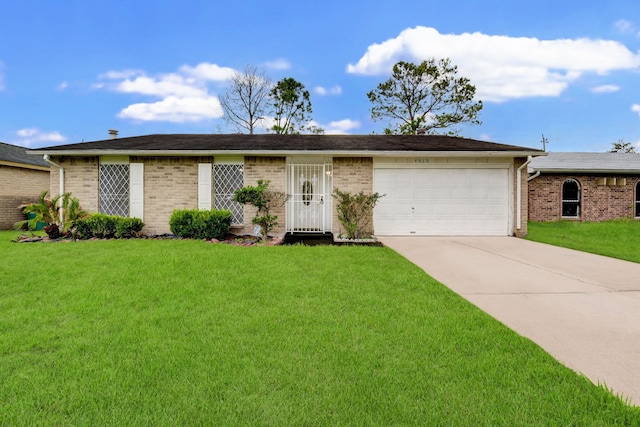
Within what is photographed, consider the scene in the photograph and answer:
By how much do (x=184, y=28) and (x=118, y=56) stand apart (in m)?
3.46

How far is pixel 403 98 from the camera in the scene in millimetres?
22859

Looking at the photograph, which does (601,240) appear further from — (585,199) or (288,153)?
(288,153)

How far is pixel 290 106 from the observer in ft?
82.4

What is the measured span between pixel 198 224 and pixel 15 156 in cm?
1154

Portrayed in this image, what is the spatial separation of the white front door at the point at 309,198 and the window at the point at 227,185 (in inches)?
62.4

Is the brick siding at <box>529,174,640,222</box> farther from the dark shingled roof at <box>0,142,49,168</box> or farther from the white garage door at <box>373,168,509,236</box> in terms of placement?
the dark shingled roof at <box>0,142,49,168</box>

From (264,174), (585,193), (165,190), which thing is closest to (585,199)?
(585,193)

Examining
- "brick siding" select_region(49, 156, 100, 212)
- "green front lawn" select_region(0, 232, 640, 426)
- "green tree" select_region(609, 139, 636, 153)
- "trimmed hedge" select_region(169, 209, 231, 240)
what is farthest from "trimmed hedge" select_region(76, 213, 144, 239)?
"green tree" select_region(609, 139, 636, 153)

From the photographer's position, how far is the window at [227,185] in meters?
9.88

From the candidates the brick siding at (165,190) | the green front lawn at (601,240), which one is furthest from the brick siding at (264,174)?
the green front lawn at (601,240)

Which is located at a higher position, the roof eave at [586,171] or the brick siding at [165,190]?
the roof eave at [586,171]

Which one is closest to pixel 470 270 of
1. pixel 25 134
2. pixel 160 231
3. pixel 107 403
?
pixel 107 403

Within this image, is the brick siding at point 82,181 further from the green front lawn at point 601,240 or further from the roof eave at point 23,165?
the green front lawn at point 601,240

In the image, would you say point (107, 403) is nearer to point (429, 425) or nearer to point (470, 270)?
point (429, 425)
